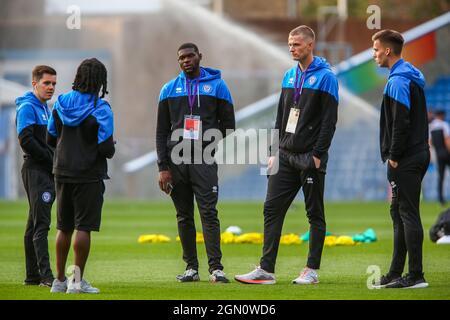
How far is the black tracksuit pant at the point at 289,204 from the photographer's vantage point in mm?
11469

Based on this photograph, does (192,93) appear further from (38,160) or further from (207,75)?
(38,160)

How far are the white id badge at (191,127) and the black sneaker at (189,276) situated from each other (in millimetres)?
1376

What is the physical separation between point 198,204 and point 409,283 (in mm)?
2325

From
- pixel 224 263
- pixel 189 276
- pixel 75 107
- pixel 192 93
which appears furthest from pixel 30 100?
pixel 224 263

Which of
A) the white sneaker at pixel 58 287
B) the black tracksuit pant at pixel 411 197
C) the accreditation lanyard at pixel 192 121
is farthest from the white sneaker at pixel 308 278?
the white sneaker at pixel 58 287

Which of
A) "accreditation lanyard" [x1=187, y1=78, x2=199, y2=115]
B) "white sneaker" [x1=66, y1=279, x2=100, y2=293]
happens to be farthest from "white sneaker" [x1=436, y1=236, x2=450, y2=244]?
"white sneaker" [x1=66, y1=279, x2=100, y2=293]

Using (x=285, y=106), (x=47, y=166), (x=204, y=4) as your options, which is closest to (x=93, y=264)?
(x=47, y=166)

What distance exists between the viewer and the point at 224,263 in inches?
547

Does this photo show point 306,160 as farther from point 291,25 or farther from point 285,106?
point 291,25

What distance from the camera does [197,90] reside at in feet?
38.8

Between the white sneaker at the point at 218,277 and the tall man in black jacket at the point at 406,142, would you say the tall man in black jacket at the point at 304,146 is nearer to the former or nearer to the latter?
the white sneaker at the point at 218,277

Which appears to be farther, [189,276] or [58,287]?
[189,276]

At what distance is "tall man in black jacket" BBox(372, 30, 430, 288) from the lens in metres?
10.8

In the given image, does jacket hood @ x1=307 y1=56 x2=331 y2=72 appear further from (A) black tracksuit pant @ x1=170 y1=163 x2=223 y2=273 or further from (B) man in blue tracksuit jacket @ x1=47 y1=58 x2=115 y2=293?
(B) man in blue tracksuit jacket @ x1=47 y1=58 x2=115 y2=293
